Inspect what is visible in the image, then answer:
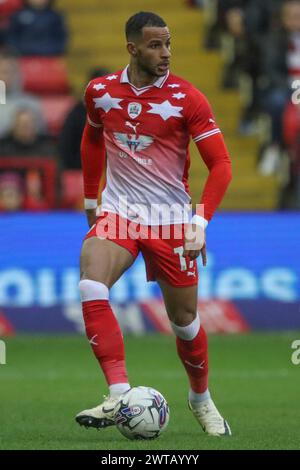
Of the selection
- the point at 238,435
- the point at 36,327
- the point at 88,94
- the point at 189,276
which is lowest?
the point at 36,327

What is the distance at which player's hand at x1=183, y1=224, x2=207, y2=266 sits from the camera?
7.93m

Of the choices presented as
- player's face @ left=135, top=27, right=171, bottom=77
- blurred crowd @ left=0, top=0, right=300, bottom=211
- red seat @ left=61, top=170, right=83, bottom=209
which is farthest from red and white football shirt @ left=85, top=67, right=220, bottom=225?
red seat @ left=61, top=170, right=83, bottom=209

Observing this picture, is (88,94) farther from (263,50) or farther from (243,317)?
(263,50)

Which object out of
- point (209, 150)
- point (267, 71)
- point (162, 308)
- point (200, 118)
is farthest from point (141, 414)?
point (267, 71)

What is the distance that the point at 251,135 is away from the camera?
62.8 ft

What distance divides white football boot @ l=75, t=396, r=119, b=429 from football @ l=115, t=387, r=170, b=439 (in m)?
0.15

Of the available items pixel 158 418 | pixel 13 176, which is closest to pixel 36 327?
pixel 13 176

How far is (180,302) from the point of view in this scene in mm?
8422

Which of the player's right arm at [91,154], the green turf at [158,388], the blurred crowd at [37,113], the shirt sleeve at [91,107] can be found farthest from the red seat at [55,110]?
the shirt sleeve at [91,107]

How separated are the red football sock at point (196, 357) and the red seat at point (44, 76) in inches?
425

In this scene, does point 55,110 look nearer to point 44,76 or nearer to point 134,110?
point 44,76

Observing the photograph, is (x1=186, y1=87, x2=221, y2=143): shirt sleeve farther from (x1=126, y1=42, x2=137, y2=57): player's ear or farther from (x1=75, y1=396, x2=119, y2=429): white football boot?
(x1=75, y1=396, x2=119, y2=429): white football boot

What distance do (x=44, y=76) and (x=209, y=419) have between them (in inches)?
443

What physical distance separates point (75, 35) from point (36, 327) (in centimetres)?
696
